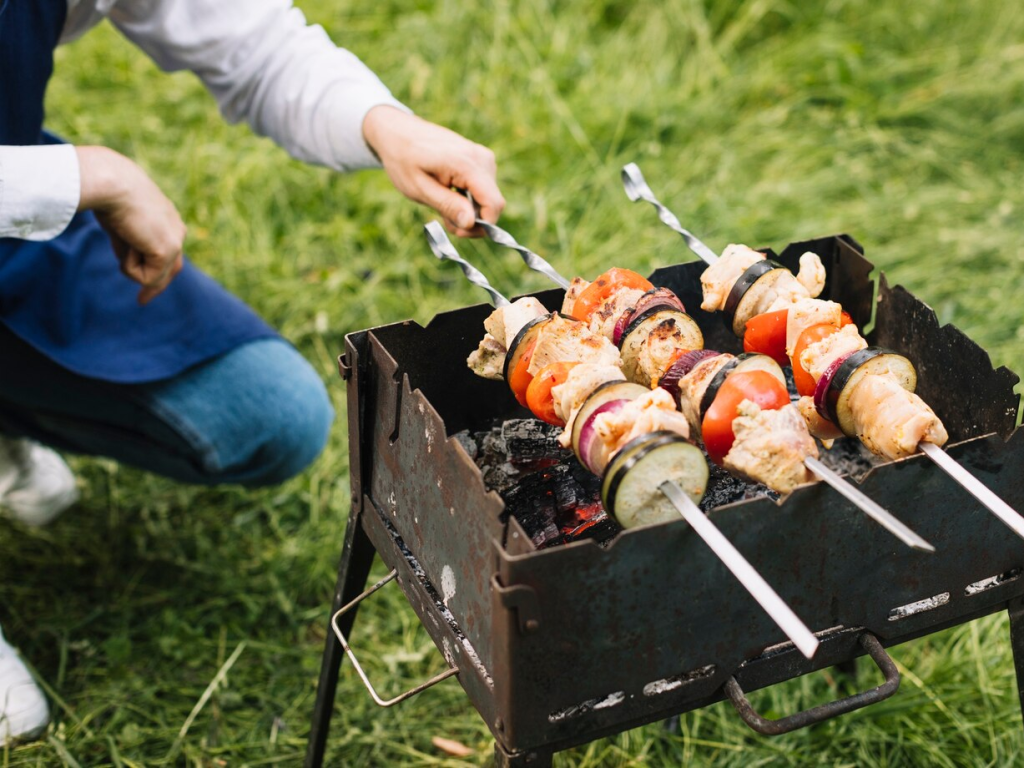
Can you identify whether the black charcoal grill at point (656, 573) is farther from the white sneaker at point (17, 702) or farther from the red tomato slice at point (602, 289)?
the white sneaker at point (17, 702)

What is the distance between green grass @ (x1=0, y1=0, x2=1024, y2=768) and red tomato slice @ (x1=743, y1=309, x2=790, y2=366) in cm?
108

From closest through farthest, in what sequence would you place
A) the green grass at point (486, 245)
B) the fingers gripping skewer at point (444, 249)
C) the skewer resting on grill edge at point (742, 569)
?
the skewer resting on grill edge at point (742, 569), the fingers gripping skewer at point (444, 249), the green grass at point (486, 245)

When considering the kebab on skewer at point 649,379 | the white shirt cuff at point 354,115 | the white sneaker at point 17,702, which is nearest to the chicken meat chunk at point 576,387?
the kebab on skewer at point 649,379

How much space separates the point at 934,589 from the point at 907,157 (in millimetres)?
3478

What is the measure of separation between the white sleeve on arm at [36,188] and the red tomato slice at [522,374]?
2.90 feet

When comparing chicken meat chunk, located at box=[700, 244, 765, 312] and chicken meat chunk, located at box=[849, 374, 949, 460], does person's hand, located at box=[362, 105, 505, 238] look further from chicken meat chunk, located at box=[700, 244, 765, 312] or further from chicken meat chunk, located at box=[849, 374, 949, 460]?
chicken meat chunk, located at box=[849, 374, 949, 460]

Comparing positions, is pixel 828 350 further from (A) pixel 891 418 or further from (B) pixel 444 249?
(B) pixel 444 249

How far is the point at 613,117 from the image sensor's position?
4684mm

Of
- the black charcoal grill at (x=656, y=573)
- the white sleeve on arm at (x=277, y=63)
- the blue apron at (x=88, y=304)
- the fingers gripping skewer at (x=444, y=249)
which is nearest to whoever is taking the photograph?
the black charcoal grill at (x=656, y=573)

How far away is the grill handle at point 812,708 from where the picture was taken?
1475 millimetres

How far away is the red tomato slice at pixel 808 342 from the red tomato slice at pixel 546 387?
1.24ft

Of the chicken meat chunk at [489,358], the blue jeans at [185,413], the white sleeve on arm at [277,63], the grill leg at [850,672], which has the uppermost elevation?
the white sleeve on arm at [277,63]

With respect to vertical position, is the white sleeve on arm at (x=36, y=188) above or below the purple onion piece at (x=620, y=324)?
above

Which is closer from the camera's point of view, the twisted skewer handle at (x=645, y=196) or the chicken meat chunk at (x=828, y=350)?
the chicken meat chunk at (x=828, y=350)
